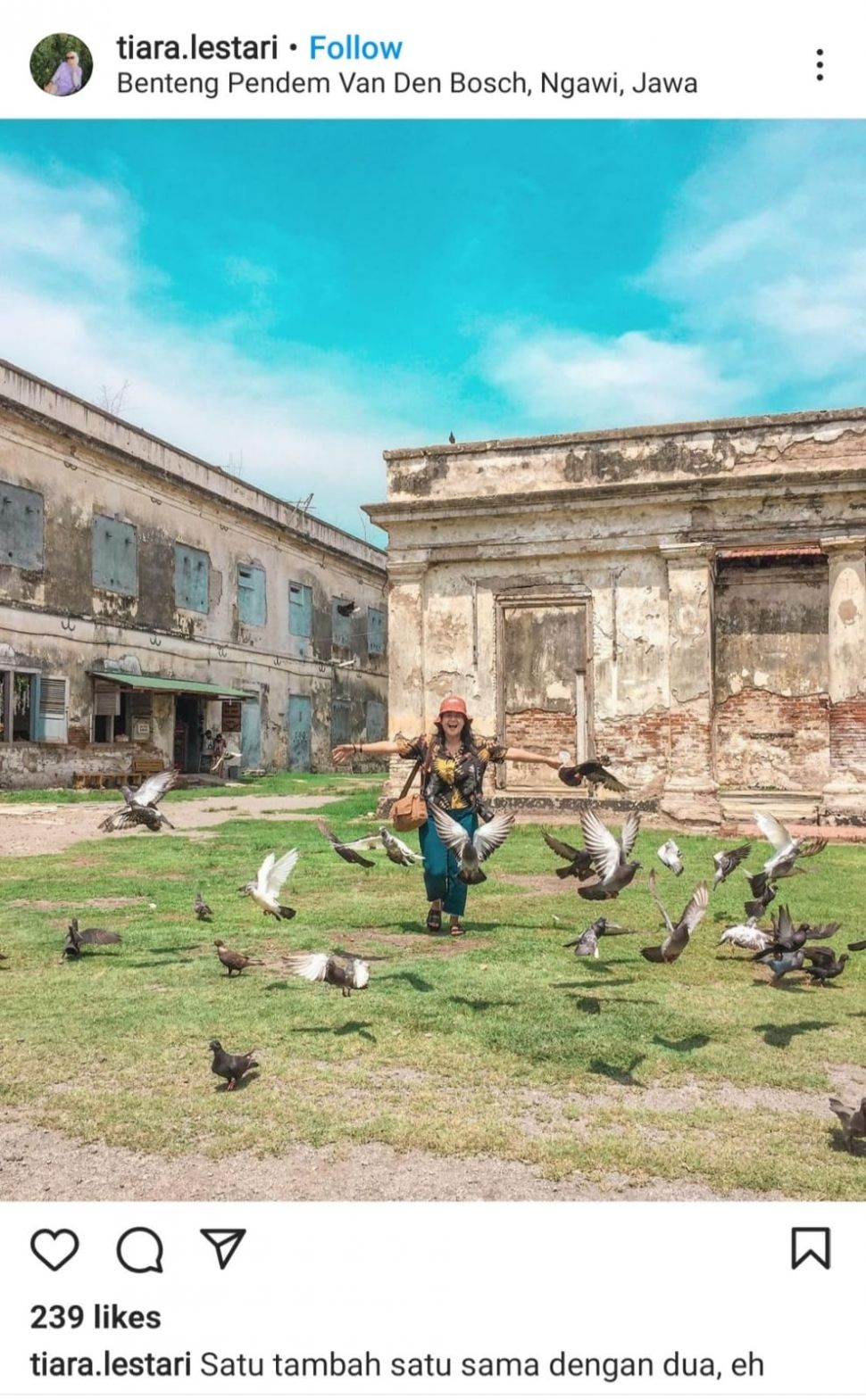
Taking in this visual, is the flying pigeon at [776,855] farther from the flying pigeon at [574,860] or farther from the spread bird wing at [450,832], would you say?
the spread bird wing at [450,832]

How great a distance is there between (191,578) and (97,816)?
1120cm

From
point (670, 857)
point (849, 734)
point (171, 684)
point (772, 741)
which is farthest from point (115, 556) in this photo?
point (670, 857)

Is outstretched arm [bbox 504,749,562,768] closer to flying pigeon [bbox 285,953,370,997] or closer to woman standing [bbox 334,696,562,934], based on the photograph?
woman standing [bbox 334,696,562,934]

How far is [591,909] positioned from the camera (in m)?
7.85

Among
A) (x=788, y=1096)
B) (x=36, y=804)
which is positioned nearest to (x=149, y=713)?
(x=36, y=804)

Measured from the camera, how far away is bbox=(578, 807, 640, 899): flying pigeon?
5.39 m

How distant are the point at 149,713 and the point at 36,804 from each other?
684 centimetres

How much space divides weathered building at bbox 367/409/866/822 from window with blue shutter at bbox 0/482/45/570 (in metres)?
8.58

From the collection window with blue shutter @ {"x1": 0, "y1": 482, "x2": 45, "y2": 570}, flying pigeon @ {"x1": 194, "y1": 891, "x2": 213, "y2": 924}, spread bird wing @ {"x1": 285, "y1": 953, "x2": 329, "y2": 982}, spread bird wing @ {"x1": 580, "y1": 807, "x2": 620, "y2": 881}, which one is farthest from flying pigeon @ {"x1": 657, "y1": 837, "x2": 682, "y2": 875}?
window with blue shutter @ {"x1": 0, "y1": 482, "x2": 45, "y2": 570}

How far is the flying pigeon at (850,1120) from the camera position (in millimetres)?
3191

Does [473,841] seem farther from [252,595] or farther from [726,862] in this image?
[252,595]

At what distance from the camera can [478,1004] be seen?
4.98 meters

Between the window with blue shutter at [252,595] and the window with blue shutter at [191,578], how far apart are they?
158 cm
